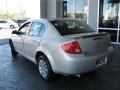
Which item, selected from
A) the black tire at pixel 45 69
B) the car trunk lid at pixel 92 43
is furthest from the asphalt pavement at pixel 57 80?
the car trunk lid at pixel 92 43

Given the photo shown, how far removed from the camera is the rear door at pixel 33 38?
18.6 ft

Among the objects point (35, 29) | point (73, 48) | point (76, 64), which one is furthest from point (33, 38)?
point (76, 64)

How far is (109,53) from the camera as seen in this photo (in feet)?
17.2

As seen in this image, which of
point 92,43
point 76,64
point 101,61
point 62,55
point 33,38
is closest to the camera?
point 76,64

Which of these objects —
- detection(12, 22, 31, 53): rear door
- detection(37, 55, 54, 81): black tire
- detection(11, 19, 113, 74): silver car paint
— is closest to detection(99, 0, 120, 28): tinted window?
detection(12, 22, 31, 53): rear door

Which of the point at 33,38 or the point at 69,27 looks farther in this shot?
the point at 33,38

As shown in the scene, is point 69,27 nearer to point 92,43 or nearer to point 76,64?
point 92,43

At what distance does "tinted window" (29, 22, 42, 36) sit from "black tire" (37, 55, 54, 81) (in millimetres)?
756

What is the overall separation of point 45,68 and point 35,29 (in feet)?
4.09

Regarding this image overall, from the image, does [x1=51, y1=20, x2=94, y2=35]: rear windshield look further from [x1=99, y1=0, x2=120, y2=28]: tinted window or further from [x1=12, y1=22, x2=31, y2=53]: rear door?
[x1=99, y1=0, x2=120, y2=28]: tinted window

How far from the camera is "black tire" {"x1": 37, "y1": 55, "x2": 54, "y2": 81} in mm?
5223

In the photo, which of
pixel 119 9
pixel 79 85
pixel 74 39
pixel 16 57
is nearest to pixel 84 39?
pixel 74 39

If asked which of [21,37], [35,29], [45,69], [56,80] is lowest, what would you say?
[56,80]

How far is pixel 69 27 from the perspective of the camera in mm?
5535
